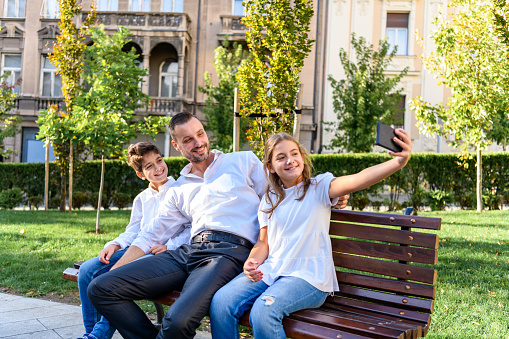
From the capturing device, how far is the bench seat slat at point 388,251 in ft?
9.61

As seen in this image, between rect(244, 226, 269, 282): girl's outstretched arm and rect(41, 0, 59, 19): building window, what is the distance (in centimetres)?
2581

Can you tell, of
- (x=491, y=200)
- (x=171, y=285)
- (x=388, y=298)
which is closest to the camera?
(x=388, y=298)

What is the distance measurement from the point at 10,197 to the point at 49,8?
13.1 m

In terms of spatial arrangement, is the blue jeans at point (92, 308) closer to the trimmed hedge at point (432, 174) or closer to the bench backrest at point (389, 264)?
the bench backrest at point (389, 264)

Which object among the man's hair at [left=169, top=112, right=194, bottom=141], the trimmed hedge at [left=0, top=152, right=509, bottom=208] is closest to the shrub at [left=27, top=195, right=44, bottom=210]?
the trimmed hedge at [left=0, top=152, right=509, bottom=208]

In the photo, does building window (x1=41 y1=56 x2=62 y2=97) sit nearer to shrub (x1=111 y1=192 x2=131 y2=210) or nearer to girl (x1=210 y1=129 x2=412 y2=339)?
shrub (x1=111 y1=192 x2=131 y2=210)

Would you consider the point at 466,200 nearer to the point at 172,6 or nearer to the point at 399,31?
the point at 399,31

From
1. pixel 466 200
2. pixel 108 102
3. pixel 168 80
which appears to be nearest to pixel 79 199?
pixel 108 102

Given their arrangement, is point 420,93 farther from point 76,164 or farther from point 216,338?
point 216,338

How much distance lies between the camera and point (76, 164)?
14258 mm

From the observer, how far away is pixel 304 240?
3.00 m

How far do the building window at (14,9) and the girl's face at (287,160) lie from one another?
26950mm

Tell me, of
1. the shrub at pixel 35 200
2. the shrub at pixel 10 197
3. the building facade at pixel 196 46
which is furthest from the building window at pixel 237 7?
the shrub at pixel 10 197

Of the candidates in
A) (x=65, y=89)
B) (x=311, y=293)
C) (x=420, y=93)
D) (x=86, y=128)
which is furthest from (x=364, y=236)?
(x=420, y=93)
